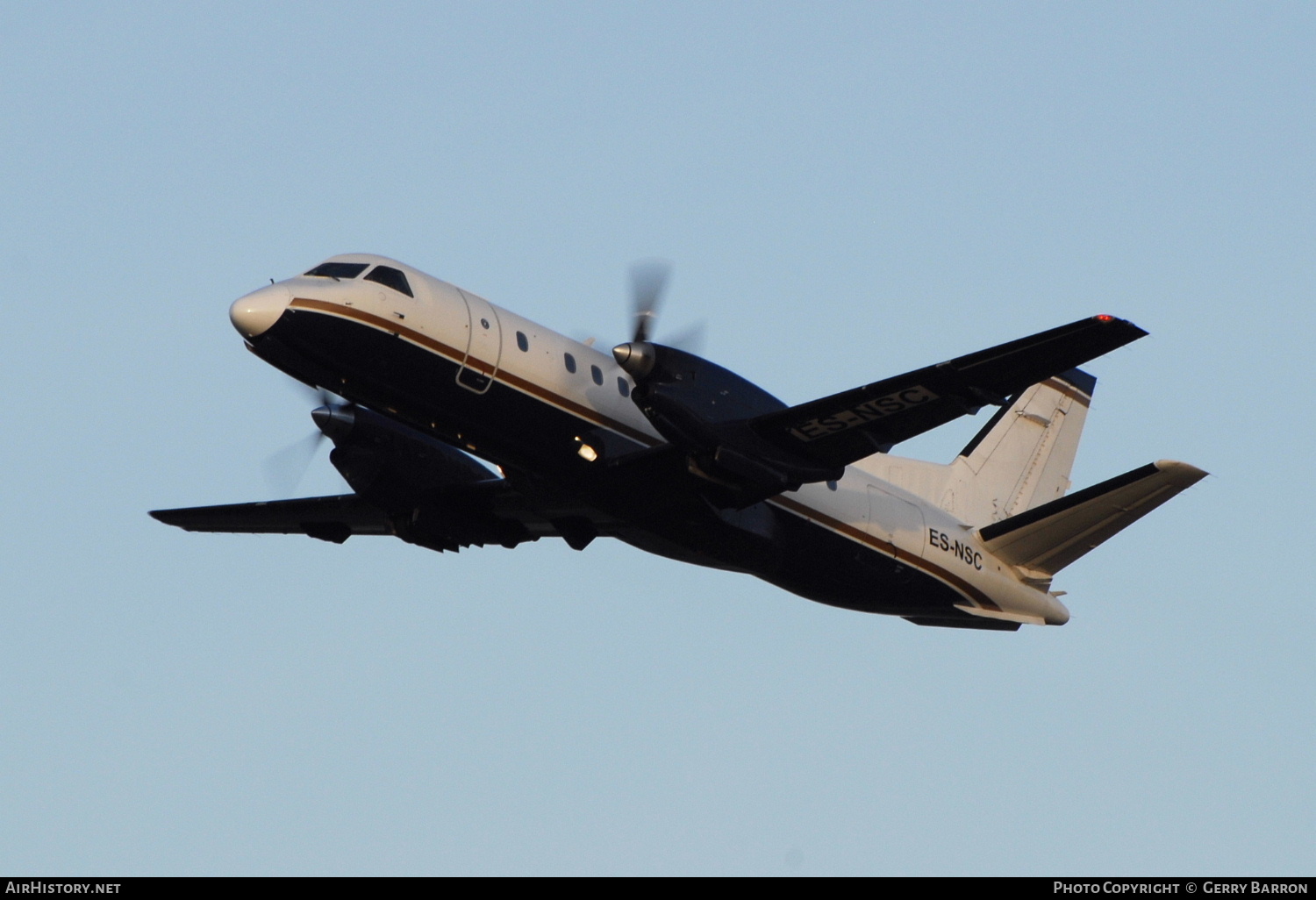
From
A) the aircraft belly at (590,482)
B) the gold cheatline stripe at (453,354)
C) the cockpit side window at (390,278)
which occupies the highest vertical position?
the cockpit side window at (390,278)

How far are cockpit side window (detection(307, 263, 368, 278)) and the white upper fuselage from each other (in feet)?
0.38

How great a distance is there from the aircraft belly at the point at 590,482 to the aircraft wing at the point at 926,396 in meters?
1.58

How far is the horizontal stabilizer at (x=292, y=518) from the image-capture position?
24281 mm

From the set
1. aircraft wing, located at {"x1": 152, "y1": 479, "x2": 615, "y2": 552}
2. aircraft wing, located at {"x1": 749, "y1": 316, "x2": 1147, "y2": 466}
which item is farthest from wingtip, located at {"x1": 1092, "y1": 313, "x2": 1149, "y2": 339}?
aircraft wing, located at {"x1": 152, "y1": 479, "x2": 615, "y2": 552}

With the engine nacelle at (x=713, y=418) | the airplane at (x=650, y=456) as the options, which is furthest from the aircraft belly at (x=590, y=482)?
the engine nacelle at (x=713, y=418)

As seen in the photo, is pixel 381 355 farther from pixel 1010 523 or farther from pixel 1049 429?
pixel 1049 429

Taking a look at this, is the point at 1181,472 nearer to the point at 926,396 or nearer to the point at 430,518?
the point at 926,396

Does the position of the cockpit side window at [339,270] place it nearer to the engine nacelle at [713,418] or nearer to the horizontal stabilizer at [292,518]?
the engine nacelle at [713,418]

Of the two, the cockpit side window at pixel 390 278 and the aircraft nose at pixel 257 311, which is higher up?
the cockpit side window at pixel 390 278

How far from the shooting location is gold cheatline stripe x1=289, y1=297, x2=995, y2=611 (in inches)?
752

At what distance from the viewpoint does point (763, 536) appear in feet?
71.9

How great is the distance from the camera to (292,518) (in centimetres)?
2469

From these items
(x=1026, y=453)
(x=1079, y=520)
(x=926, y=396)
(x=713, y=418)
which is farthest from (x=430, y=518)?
(x=1026, y=453)
